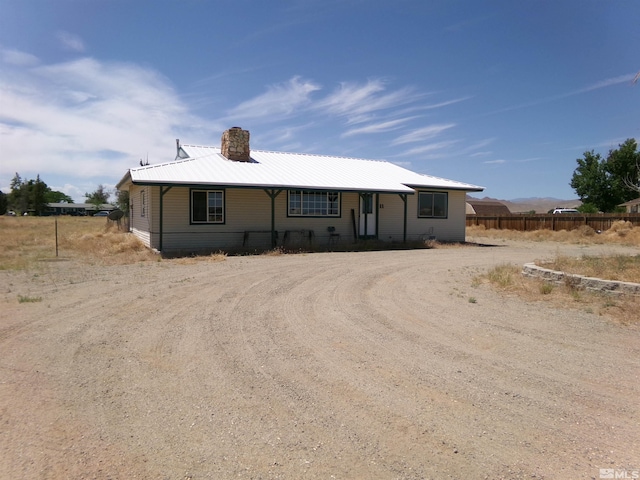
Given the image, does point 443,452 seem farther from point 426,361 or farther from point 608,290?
point 608,290

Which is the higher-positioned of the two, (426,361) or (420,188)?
(420,188)

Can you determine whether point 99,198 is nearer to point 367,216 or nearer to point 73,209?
point 73,209

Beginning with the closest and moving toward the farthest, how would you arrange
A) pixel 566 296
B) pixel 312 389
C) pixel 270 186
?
pixel 312 389, pixel 566 296, pixel 270 186

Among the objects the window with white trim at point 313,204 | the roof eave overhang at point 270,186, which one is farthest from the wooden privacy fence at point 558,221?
the window with white trim at point 313,204

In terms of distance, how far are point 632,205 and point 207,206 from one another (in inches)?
1835

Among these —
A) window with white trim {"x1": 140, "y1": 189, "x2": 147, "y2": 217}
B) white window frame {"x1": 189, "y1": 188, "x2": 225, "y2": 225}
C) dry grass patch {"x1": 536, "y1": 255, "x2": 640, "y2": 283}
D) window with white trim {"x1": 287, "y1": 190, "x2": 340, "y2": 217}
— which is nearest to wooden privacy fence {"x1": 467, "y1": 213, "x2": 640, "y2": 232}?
window with white trim {"x1": 287, "y1": 190, "x2": 340, "y2": 217}

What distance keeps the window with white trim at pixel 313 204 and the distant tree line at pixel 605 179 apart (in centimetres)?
3785

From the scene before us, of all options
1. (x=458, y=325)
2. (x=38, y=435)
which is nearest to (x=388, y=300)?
(x=458, y=325)

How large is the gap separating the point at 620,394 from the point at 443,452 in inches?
80.4

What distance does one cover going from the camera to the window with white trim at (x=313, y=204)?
19.6 metres

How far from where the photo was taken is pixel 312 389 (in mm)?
4426

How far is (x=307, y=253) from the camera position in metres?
17.2

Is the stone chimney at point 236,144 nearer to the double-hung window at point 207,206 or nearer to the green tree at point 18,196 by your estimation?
the double-hung window at point 207,206

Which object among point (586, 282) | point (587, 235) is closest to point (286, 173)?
point (586, 282)
